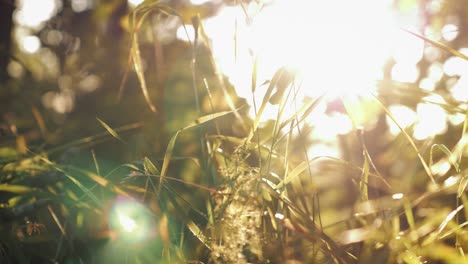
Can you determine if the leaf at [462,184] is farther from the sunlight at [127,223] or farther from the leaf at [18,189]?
the leaf at [18,189]

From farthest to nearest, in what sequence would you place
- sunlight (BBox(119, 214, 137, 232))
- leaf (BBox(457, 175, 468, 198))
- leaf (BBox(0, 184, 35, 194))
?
leaf (BBox(0, 184, 35, 194)) < sunlight (BBox(119, 214, 137, 232)) < leaf (BBox(457, 175, 468, 198))

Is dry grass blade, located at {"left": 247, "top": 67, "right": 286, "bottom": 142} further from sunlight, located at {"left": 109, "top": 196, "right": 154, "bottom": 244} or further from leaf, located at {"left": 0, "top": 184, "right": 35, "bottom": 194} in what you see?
leaf, located at {"left": 0, "top": 184, "right": 35, "bottom": 194}

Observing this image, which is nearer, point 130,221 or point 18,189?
point 130,221

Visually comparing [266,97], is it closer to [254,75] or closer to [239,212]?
[254,75]

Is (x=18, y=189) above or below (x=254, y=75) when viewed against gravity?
below

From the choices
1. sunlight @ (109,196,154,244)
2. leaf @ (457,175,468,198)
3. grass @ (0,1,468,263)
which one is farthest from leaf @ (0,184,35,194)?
leaf @ (457,175,468,198)

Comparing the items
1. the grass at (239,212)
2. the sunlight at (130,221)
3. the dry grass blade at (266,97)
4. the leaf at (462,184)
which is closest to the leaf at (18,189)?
the grass at (239,212)

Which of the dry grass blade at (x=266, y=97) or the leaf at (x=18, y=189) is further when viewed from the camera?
the leaf at (x=18, y=189)

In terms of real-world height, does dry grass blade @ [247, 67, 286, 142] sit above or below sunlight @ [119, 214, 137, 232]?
above

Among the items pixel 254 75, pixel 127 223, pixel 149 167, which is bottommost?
pixel 127 223

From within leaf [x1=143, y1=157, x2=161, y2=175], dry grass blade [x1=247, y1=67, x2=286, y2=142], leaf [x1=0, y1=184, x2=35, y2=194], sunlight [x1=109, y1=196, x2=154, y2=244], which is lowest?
sunlight [x1=109, y1=196, x2=154, y2=244]

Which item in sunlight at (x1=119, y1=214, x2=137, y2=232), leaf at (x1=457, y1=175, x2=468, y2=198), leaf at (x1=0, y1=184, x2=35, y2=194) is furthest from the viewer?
leaf at (x1=0, y1=184, x2=35, y2=194)

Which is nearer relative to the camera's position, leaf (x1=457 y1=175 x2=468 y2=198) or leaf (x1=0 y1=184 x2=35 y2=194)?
leaf (x1=457 y1=175 x2=468 y2=198)

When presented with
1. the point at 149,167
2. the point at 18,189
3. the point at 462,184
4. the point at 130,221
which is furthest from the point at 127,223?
the point at 462,184
